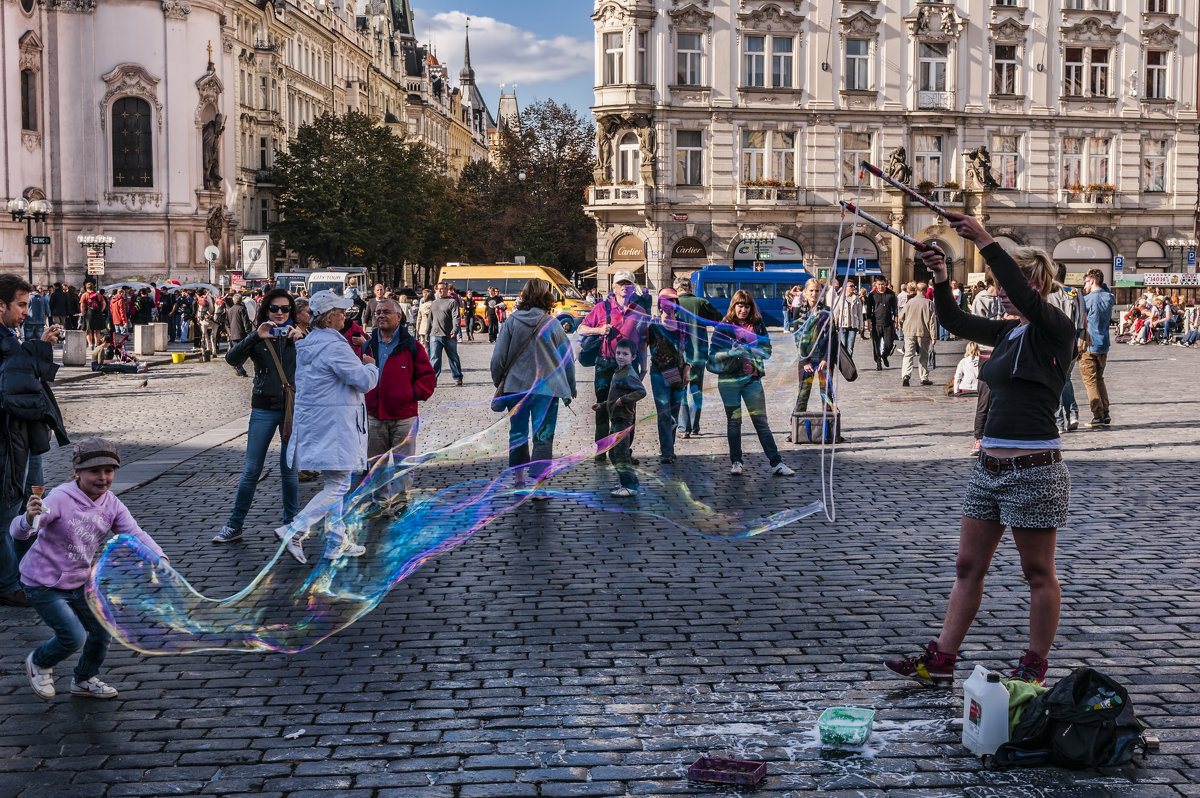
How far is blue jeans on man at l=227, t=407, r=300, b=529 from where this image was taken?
9.69 metres

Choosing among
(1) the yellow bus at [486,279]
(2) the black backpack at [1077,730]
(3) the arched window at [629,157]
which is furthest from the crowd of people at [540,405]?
(3) the arched window at [629,157]

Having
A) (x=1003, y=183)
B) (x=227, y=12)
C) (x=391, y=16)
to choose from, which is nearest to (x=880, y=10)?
(x=1003, y=183)

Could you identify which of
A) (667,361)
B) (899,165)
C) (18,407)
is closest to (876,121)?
(899,165)

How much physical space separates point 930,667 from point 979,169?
49573 millimetres

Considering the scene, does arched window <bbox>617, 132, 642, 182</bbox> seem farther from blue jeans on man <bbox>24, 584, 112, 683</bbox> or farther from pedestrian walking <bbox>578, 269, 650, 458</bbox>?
blue jeans on man <bbox>24, 584, 112, 683</bbox>

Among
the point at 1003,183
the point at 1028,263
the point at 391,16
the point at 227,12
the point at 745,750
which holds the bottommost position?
the point at 745,750

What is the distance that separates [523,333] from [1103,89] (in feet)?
163

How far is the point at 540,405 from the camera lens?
35.5 feet

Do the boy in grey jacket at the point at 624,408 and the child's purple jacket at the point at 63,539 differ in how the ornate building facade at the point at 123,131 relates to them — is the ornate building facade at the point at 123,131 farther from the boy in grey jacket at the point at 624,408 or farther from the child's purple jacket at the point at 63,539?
the child's purple jacket at the point at 63,539

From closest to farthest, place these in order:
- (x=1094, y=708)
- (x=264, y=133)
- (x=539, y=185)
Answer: (x=1094, y=708) → (x=539, y=185) → (x=264, y=133)

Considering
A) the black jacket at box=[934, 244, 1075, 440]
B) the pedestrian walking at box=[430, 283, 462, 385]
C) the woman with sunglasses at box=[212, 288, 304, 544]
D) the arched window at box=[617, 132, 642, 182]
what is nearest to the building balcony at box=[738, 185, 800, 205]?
the arched window at box=[617, 132, 642, 182]

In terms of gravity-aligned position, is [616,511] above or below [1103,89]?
below

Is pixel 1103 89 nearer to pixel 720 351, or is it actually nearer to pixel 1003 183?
pixel 1003 183

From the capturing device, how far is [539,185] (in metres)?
69.8
